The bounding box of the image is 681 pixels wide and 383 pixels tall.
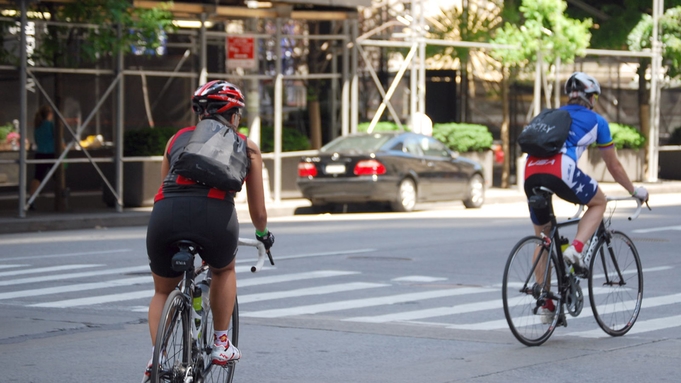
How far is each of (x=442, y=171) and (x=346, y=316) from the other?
47.2 ft

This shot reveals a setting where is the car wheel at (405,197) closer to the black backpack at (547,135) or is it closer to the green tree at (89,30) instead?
the green tree at (89,30)

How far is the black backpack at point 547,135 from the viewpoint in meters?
8.59

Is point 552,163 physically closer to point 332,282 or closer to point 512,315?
point 512,315

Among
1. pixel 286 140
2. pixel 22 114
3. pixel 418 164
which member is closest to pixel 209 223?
pixel 22 114

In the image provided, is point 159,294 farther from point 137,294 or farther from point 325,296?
point 137,294

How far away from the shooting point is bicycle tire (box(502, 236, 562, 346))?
27.6ft

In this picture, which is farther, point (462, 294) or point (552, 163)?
point (462, 294)

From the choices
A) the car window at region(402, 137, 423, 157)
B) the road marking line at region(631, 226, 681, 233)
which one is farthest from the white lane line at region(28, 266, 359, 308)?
the car window at region(402, 137, 423, 157)

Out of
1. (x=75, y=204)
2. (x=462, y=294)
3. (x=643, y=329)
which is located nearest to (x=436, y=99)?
(x=75, y=204)

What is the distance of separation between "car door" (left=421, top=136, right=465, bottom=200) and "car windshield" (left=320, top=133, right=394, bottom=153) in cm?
96

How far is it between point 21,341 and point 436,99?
949 inches

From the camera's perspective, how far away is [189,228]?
228 inches

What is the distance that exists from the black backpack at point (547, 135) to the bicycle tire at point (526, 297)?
0.60 metres

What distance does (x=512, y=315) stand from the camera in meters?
8.52
